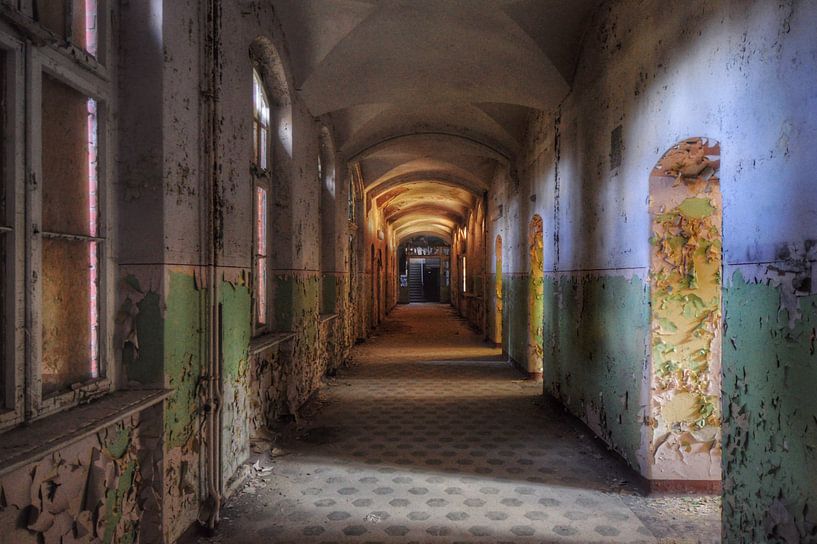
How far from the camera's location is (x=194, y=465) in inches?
127

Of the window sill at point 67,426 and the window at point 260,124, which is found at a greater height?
the window at point 260,124

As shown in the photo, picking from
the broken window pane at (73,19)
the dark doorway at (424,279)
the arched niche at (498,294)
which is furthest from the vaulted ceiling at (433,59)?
the dark doorway at (424,279)

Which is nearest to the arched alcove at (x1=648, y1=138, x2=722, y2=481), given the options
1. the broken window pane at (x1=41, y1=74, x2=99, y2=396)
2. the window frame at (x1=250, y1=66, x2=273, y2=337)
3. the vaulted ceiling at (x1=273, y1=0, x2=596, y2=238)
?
the vaulted ceiling at (x1=273, y1=0, x2=596, y2=238)

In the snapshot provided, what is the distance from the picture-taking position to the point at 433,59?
6.04 metres

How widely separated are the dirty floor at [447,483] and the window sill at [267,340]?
93 centimetres

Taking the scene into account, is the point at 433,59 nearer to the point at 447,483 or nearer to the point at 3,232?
the point at 447,483

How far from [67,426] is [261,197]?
3324 millimetres

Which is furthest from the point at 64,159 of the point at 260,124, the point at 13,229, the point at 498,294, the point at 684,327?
the point at 498,294

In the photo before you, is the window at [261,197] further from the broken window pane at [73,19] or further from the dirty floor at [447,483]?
the broken window pane at [73,19]

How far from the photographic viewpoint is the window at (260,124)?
505 centimetres

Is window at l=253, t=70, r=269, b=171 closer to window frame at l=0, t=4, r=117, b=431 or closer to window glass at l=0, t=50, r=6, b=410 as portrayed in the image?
window frame at l=0, t=4, r=117, b=431

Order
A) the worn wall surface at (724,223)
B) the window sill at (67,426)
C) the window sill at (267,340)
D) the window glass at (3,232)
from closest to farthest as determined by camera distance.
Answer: the window sill at (67,426), the window glass at (3,232), the worn wall surface at (724,223), the window sill at (267,340)

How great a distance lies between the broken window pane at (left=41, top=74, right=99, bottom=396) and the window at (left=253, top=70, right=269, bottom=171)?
241cm

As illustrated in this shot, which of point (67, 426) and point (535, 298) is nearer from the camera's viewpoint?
point (67, 426)
